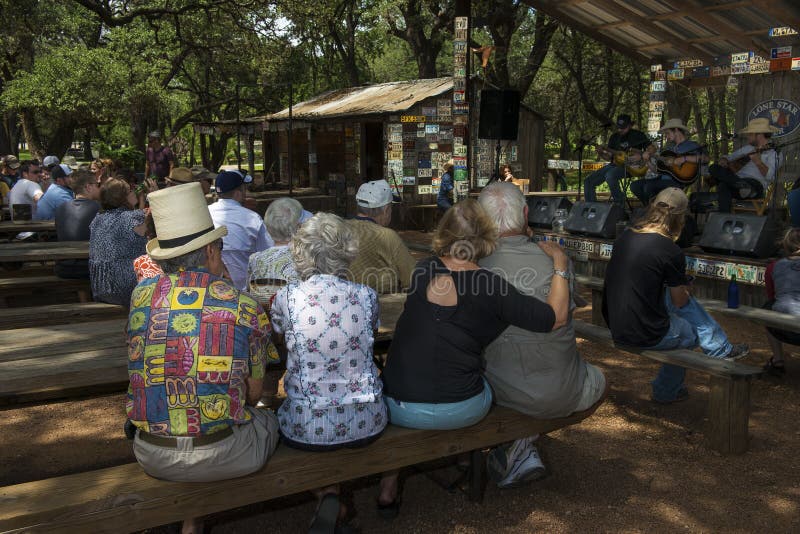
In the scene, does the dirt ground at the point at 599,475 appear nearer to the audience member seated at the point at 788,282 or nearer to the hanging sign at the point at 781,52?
the audience member seated at the point at 788,282

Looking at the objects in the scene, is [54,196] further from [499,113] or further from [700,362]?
[700,362]

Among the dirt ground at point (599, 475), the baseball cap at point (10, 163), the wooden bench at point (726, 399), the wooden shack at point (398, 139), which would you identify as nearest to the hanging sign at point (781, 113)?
the wooden shack at point (398, 139)

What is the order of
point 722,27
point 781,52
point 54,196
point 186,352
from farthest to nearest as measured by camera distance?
1. point 781,52
2. point 722,27
3. point 54,196
4. point 186,352

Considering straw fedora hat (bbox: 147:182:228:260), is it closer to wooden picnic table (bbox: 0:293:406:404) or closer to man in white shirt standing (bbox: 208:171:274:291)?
wooden picnic table (bbox: 0:293:406:404)

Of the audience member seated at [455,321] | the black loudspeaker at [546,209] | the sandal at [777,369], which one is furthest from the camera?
the black loudspeaker at [546,209]

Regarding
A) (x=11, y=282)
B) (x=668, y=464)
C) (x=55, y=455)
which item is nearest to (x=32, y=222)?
(x=11, y=282)

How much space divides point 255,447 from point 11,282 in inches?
178

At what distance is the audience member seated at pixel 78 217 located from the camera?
610 centimetres

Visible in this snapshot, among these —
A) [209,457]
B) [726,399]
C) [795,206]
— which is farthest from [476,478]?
[795,206]

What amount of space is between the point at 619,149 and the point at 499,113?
1.91 m

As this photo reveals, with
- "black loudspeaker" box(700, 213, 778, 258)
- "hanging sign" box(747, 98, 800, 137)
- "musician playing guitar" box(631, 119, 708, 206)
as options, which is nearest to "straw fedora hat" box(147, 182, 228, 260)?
"black loudspeaker" box(700, 213, 778, 258)

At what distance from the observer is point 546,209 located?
10156mm

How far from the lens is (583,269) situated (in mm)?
8883

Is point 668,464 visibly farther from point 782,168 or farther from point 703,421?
point 782,168
